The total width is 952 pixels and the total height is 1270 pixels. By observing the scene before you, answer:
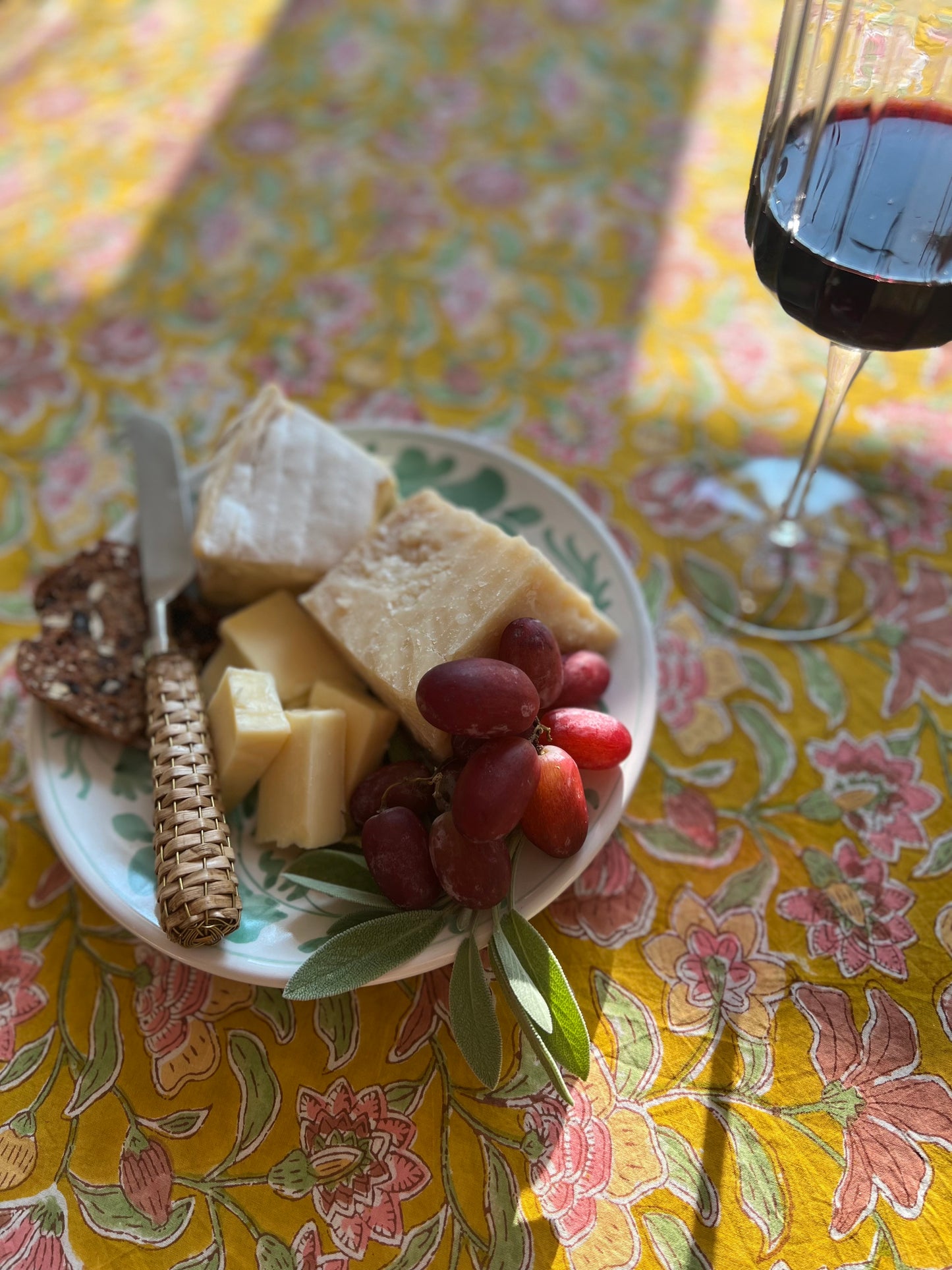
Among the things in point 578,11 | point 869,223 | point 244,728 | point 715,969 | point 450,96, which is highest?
point 869,223

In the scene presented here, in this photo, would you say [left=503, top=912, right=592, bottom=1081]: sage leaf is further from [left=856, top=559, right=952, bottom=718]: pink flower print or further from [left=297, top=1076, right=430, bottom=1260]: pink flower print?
[left=856, top=559, right=952, bottom=718]: pink flower print

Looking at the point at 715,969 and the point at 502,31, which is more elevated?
the point at 502,31

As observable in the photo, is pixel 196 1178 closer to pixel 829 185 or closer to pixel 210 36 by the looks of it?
pixel 829 185

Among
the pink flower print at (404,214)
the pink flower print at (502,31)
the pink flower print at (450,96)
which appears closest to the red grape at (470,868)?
the pink flower print at (404,214)

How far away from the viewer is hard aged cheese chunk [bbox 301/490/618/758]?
85 cm

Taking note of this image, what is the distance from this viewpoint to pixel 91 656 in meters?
0.94

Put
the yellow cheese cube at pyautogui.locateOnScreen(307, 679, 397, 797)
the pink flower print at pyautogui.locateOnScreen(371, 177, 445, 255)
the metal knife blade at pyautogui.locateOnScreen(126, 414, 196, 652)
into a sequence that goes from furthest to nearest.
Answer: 1. the pink flower print at pyautogui.locateOnScreen(371, 177, 445, 255)
2. the metal knife blade at pyautogui.locateOnScreen(126, 414, 196, 652)
3. the yellow cheese cube at pyautogui.locateOnScreen(307, 679, 397, 797)

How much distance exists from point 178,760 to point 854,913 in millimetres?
609

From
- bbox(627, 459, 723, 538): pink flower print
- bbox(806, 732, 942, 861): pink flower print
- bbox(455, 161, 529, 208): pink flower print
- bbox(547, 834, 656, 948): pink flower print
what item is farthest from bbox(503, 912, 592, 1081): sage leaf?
bbox(455, 161, 529, 208): pink flower print

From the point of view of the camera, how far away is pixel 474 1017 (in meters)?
0.73

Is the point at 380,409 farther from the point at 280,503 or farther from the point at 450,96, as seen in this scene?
the point at 450,96

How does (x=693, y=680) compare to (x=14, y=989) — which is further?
(x=693, y=680)

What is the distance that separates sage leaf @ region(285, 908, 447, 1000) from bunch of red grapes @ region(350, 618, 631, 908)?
0.07 ft

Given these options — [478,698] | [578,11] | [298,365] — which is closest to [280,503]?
[478,698]
